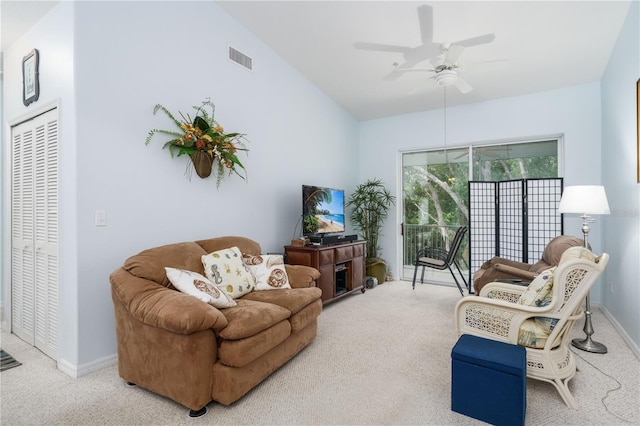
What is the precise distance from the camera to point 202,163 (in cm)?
288

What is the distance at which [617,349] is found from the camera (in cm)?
271

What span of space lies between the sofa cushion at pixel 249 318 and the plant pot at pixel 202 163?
1.26 m

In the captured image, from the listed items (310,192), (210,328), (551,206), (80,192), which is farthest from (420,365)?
(551,206)

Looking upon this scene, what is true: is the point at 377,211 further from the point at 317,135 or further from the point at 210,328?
the point at 210,328

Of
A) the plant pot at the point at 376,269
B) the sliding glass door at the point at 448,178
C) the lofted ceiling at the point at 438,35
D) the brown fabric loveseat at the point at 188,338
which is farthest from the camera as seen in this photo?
the plant pot at the point at 376,269

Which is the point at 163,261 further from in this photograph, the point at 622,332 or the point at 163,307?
the point at 622,332

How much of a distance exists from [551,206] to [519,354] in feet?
10.7

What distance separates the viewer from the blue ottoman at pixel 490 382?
5.38 ft

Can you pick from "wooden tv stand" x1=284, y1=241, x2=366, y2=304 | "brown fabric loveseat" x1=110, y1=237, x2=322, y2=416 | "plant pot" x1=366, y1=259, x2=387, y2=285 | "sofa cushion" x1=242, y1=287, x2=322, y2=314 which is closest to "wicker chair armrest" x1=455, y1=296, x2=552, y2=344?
"sofa cushion" x1=242, y1=287, x2=322, y2=314

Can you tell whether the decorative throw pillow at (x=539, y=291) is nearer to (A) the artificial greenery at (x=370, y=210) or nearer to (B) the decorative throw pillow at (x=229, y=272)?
(B) the decorative throw pillow at (x=229, y=272)

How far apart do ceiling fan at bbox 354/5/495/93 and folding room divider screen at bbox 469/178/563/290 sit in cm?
183

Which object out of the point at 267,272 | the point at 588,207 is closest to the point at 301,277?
the point at 267,272

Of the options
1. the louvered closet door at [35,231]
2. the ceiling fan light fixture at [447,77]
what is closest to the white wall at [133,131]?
the louvered closet door at [35,231]

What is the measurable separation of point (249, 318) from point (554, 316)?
180 cm
